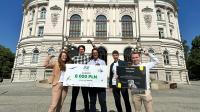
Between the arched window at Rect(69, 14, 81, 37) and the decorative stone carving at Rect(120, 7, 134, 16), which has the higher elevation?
the decorative stone carving at Rect(120, 7, 134, 16)

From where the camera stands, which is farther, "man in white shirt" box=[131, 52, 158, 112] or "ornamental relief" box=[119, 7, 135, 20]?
"ornamental relief" box=[119, 7, 135, 20]

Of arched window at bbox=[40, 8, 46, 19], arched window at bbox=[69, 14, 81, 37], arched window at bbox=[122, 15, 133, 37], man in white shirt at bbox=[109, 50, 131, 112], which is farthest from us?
arched window at bbox=[40, 8, 46, 19]

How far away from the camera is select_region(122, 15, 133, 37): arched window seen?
35.5 m

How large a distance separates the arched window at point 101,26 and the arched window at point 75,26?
3.56 metres

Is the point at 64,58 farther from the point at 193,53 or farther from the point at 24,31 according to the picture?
the point at 193,53

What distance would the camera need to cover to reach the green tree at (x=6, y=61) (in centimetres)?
5238

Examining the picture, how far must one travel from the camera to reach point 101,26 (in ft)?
117

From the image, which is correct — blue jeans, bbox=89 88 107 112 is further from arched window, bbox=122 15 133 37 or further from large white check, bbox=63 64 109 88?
arched window, bbox=122 15 133 37

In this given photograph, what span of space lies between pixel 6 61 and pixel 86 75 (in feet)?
182

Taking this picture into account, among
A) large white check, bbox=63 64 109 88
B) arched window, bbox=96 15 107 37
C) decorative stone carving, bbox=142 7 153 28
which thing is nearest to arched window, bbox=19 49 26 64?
arched window, bbox=96 15 107 37

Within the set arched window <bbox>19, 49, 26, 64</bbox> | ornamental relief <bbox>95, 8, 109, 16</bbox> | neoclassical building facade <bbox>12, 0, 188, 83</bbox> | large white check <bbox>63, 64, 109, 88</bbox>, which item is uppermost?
ornamental relief <bbox>95, 8, 109, 16</bbox>

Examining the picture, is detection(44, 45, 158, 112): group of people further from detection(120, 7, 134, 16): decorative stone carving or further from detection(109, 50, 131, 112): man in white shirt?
detection(120, 7, 134, 16): decorative stone carving

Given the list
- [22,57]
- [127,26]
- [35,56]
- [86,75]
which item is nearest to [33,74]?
[35,56]

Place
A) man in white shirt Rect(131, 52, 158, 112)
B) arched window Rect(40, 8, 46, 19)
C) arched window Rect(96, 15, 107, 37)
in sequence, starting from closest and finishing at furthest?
man in white shirt Rect(131, 52, 158, 112), arched window Rect(96, 15, 107, 37), arched window Rect(40, 8, 46, 19)
